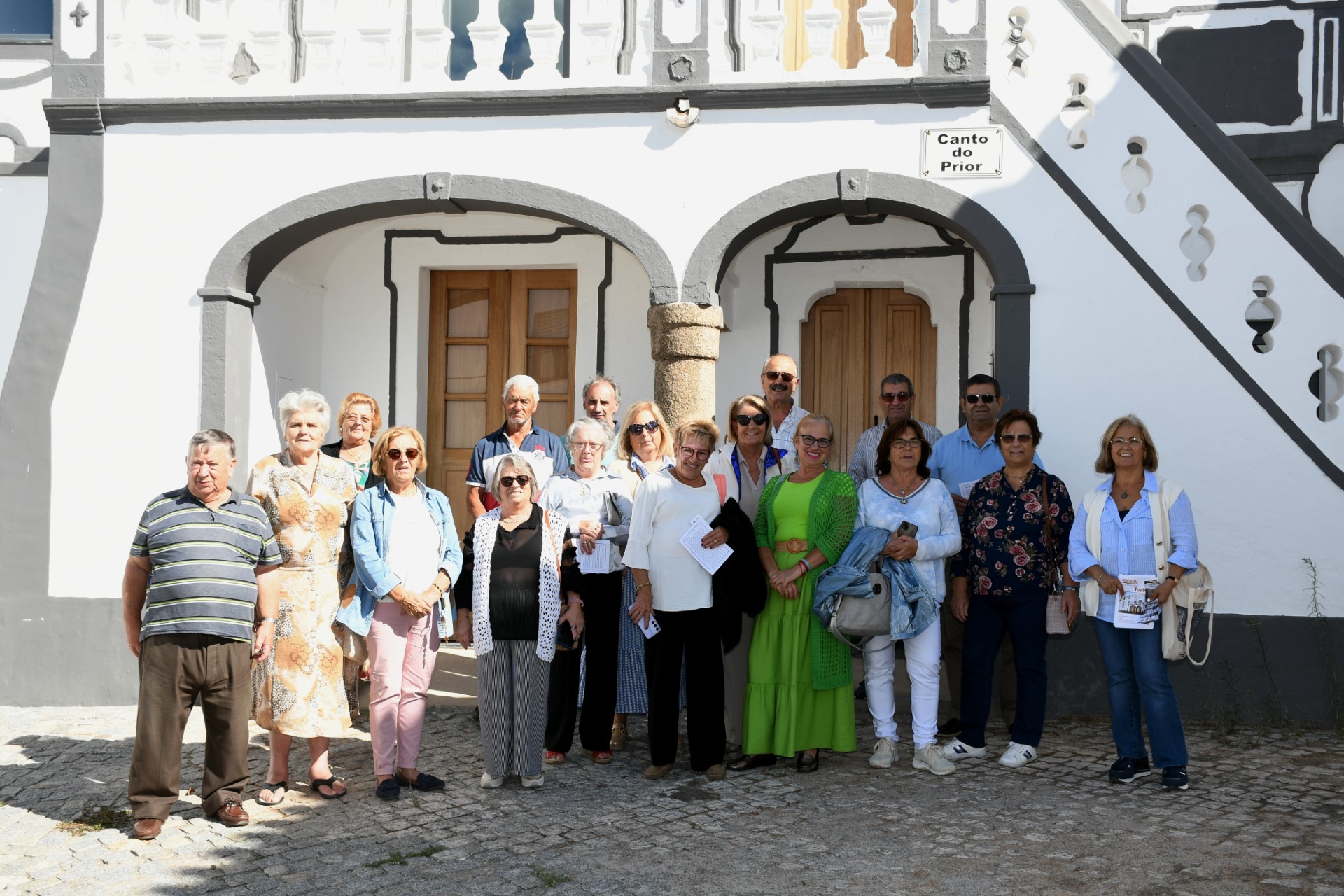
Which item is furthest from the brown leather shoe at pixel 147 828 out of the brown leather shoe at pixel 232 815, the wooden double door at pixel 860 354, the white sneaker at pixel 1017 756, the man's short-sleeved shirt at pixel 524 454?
the wooden double door at pixel 860 354

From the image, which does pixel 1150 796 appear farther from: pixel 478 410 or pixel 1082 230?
pixel 478 410

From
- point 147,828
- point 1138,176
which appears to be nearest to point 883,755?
point 147,828

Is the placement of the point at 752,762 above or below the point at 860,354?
below

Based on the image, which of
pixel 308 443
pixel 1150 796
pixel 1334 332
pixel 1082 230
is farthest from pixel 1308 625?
pixel 308 443

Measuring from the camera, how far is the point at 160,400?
7.28 metres

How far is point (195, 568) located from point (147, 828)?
1001 mm

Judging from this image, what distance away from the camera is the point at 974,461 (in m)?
6.14

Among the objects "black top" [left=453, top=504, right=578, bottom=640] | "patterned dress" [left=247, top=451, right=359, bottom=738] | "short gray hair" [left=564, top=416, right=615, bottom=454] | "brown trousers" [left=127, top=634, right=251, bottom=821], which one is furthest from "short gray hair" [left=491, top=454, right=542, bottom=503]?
"brown trousers" [left=127, top=634, right=251, bottom=821]

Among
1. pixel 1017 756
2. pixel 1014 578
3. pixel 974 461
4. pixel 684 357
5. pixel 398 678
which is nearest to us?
pixel 398 678

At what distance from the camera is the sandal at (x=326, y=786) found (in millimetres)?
4992

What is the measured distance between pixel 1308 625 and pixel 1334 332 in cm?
158

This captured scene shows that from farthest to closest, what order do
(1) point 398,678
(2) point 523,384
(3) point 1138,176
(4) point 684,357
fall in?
(4) point 684,357 → (3) point 1138,176 → (2) point 523,384 → (1) point 398,678

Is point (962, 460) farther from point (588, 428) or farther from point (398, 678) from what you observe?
point (398, 678)

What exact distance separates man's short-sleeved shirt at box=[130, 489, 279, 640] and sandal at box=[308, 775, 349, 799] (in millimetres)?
820
